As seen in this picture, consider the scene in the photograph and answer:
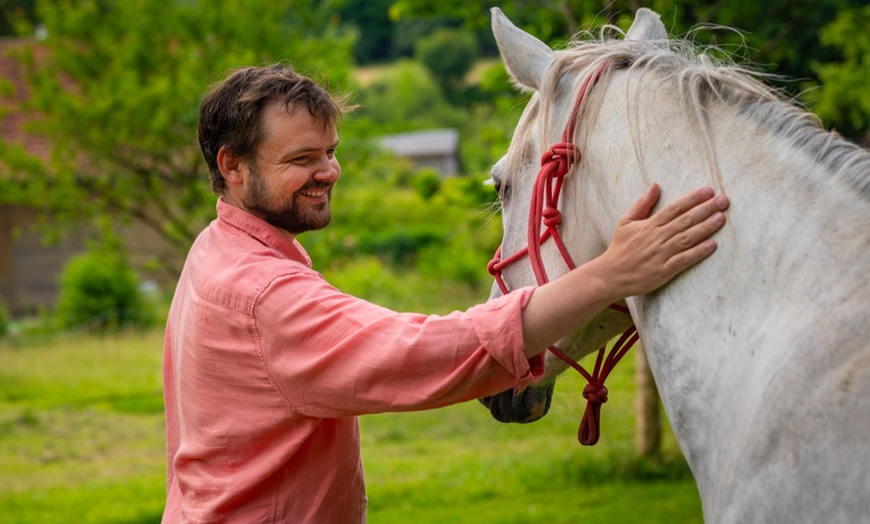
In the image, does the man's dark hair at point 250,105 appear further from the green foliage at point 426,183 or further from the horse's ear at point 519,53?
the green foliage at point 426,183

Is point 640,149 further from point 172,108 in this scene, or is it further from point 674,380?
point 172,108

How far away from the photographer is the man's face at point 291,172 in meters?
2.04

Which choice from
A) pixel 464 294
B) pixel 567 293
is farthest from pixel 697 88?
pixel 464 294

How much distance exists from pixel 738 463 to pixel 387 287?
1540 cm

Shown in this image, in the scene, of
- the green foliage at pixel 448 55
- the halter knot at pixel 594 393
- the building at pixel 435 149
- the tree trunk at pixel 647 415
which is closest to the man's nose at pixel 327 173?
the halter knot at pixel 594 393

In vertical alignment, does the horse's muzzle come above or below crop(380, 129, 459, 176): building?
above

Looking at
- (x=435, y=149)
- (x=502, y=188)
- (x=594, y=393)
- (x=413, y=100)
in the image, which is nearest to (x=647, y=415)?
Answer: (x=594, y=393)

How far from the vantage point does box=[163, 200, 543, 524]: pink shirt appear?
175 cm

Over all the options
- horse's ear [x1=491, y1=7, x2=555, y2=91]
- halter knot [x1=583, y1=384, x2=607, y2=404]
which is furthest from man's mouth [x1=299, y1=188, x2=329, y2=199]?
halter knot [x1=583, y1=384, x2=607, y2=404]

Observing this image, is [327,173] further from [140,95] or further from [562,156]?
[140,95]

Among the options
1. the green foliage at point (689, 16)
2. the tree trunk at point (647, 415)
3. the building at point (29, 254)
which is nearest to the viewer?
the green foliage at point (689, 16)

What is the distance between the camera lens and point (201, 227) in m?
11.0

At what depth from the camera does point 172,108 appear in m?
10.9

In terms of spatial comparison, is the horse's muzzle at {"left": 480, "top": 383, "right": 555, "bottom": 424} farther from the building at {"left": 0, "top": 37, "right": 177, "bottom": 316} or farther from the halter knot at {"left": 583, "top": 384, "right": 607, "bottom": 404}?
the building at {"left": 0, "top": 37, "right": 177, "bottom": 316}
